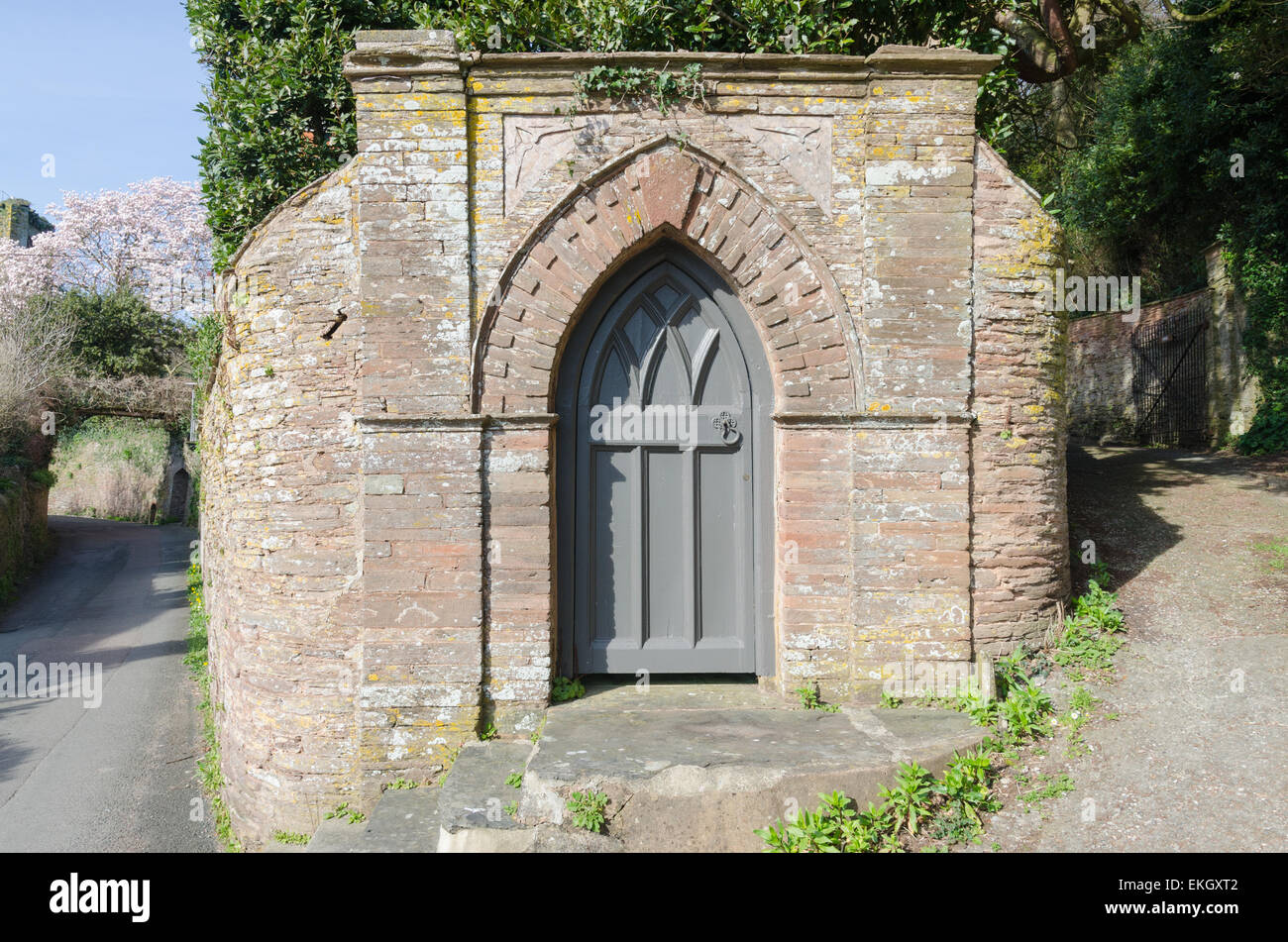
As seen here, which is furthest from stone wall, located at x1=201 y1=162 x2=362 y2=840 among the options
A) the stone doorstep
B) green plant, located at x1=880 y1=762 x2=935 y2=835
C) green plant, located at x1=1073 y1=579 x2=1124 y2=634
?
green plant, located at x1=1073 y1=579 x2=1124 y2=634

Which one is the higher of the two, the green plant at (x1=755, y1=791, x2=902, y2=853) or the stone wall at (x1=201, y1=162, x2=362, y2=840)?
the stone wall at (x1=201, y1=162, x2=362, y2=840)

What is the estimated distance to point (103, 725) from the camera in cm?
974

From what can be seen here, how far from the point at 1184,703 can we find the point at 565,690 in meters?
3.81

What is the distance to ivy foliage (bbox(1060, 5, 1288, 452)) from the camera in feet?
36.3

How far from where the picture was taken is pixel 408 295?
5223 mm

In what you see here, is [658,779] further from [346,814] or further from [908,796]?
[346,814]

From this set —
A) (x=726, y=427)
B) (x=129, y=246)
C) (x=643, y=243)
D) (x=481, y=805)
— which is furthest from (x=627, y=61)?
(x=129, y=246)

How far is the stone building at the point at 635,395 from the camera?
5.21 meters

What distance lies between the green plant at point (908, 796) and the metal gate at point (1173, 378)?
12722 mm

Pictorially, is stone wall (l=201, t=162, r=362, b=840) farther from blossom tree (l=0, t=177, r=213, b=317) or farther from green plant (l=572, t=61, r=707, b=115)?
blossom tree (l=0, t=177, r=213, b=317)

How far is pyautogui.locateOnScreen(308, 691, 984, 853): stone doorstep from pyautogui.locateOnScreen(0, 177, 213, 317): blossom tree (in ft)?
81.5

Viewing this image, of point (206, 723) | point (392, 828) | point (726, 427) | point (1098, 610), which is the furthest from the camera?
point (206, 723)
